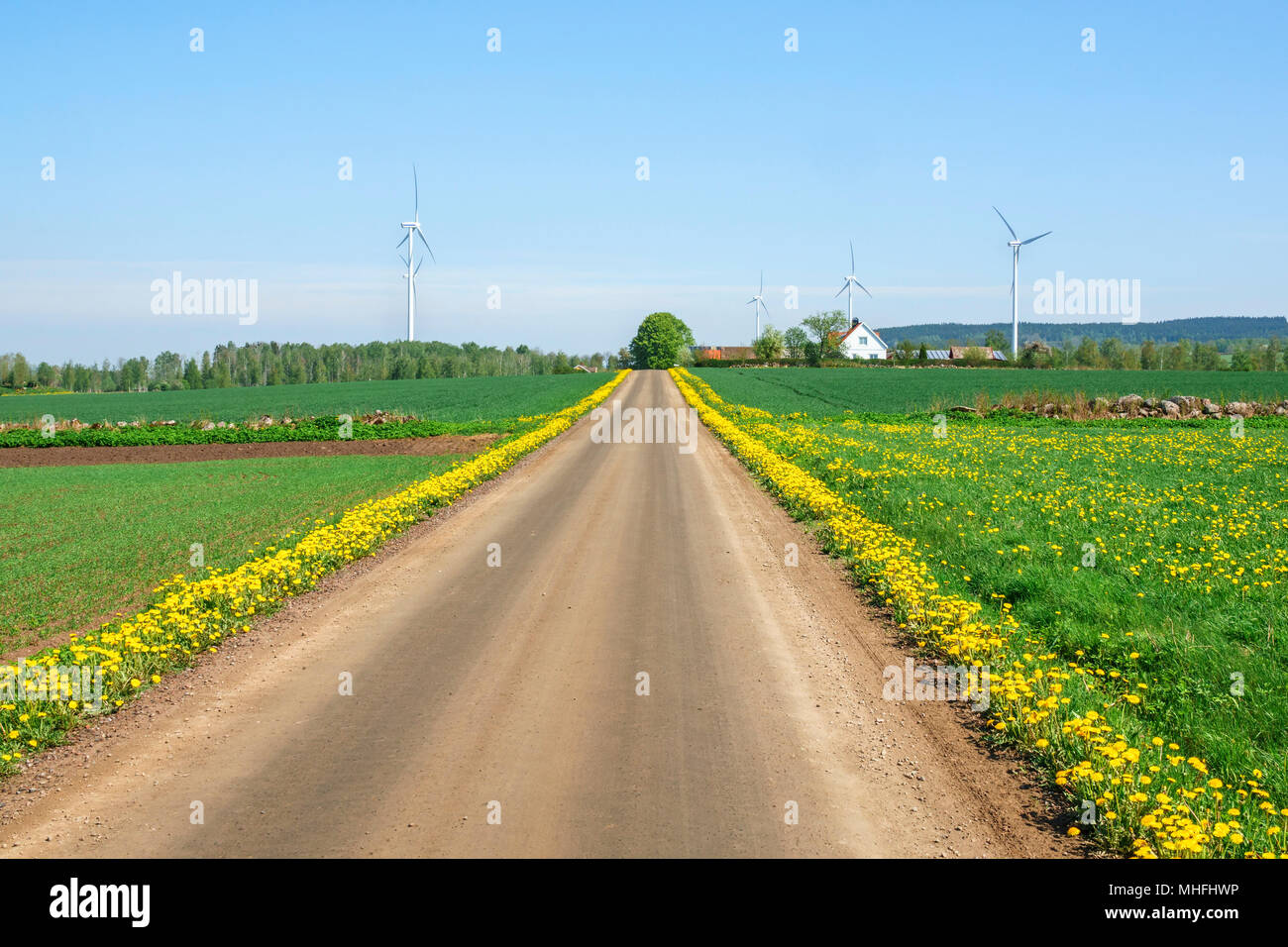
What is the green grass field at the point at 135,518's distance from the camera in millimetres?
13734

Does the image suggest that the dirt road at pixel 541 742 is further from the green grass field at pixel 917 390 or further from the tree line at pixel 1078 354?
the tree line at pixel 1078 354

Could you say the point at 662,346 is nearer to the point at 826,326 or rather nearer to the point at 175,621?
the point at 826,326

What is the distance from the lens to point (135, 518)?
850 inches

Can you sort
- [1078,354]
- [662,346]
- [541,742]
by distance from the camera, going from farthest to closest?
[662,346] < [1078,354] < [541,742]

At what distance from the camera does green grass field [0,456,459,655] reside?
13.7 metres

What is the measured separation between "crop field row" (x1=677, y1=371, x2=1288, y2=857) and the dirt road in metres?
0.67

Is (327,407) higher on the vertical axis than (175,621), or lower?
higher

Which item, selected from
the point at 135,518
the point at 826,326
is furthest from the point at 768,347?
the point at 135,518

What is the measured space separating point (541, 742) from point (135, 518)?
728 inches

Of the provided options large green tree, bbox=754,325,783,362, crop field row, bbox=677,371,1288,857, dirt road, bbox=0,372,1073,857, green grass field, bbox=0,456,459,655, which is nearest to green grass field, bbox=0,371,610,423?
green grass field, bbox=0,456,459,655

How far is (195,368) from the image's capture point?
176875mm

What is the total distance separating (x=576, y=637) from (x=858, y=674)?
352cm

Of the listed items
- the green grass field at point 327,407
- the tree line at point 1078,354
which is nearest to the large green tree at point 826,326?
the tree line at point 1078,354

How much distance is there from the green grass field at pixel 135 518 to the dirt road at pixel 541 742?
410 cm
